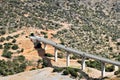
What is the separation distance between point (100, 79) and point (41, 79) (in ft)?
49.8

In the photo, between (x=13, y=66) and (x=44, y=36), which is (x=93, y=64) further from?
(x=44, y=36)

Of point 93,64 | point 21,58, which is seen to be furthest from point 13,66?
point 93,64

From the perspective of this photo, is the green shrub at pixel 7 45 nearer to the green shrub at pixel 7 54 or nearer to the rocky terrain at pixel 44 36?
the rocky terrain at pixel 44 36

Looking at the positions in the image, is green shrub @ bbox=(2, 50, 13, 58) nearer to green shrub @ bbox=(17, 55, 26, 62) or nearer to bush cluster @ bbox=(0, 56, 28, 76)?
bush cluster @ bbox=(0, 56, 28, 76)

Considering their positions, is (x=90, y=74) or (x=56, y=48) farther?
(x=56, y=48)

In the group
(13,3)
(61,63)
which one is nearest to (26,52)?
(61,63)

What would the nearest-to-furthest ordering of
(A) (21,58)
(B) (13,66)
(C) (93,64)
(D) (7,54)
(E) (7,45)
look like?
(B) (13,66) < (C) (93,64) < (A) (21,58) < (D) (7,54) < (E) (7,45)

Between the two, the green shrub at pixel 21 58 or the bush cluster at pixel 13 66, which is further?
the green shrub at pixel 21 58

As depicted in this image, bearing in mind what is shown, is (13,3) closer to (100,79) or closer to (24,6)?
(24,6)

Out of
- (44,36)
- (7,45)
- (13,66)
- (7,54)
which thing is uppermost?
(44,36)

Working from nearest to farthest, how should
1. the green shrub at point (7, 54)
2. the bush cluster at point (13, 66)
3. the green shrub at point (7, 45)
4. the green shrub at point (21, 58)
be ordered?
1. the bush cluster at point (13, 66)
2. the green shrub at point (21, 58)
3. the green shrub at point (7, 54)
4. the green shrub at point (7, 45)

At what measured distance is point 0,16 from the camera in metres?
174

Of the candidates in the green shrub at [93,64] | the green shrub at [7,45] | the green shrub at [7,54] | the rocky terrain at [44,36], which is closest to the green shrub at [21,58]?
the rocky terrain at [44,36]

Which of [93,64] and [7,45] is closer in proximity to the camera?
[93,64]
